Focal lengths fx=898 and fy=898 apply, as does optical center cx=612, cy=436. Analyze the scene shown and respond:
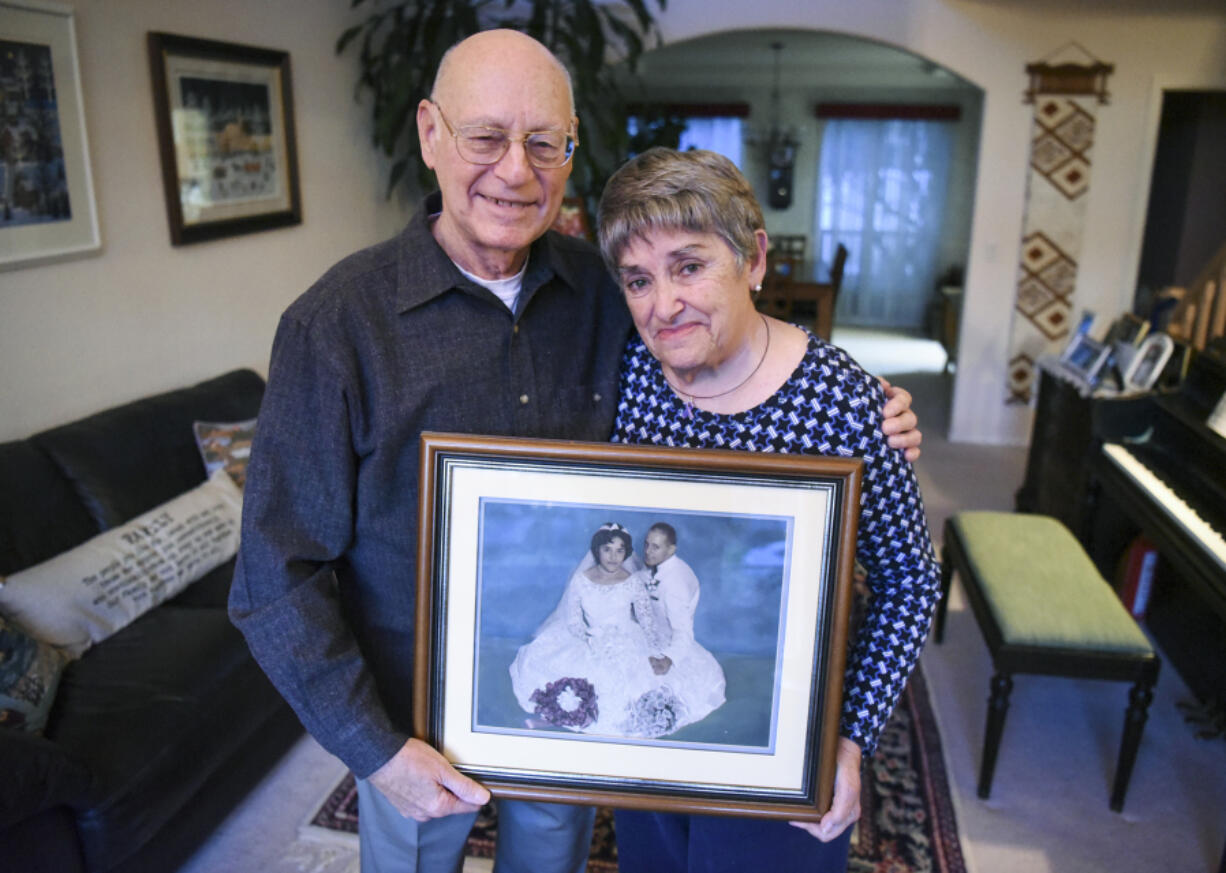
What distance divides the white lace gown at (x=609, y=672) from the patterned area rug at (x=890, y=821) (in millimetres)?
1073

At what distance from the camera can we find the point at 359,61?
13.8 ft

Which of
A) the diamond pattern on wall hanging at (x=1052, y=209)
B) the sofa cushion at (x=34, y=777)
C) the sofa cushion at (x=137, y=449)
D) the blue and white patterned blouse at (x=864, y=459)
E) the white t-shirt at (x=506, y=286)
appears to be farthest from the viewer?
the diamond pattern on wall hanging at (x=1052, y=209)

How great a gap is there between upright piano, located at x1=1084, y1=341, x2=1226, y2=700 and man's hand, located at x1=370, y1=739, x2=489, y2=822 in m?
1.90

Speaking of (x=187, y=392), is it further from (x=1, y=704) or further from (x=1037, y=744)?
(x=1037, y=744)

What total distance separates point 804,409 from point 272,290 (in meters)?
3.05

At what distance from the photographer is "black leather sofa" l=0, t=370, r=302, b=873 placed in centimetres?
167

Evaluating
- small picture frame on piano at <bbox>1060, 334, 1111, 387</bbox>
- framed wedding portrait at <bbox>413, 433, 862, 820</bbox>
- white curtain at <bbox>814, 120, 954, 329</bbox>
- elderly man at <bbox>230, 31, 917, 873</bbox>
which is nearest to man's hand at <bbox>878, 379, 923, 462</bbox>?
elderly man at <bbox>230, 31, 917, 873</bbox>

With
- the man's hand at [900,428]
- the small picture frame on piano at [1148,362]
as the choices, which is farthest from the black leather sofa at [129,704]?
the small picture frame on piano at [1148,362]

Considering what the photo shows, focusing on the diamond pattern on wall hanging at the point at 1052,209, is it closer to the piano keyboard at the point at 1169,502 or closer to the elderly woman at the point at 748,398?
the piano keyboard at the point at 1169,502

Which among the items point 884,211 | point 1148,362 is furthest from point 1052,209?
point 884,211

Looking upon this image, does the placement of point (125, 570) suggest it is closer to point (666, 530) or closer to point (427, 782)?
point (427, 782)

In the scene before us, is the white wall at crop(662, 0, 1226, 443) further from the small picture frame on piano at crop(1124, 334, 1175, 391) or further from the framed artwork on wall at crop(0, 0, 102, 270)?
the framed artwork on wall at crop(0, 0, 102, 270)

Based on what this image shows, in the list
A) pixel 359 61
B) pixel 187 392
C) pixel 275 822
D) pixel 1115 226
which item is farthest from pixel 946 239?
pixel 275 822

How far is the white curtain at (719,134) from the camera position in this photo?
32.2 ft
